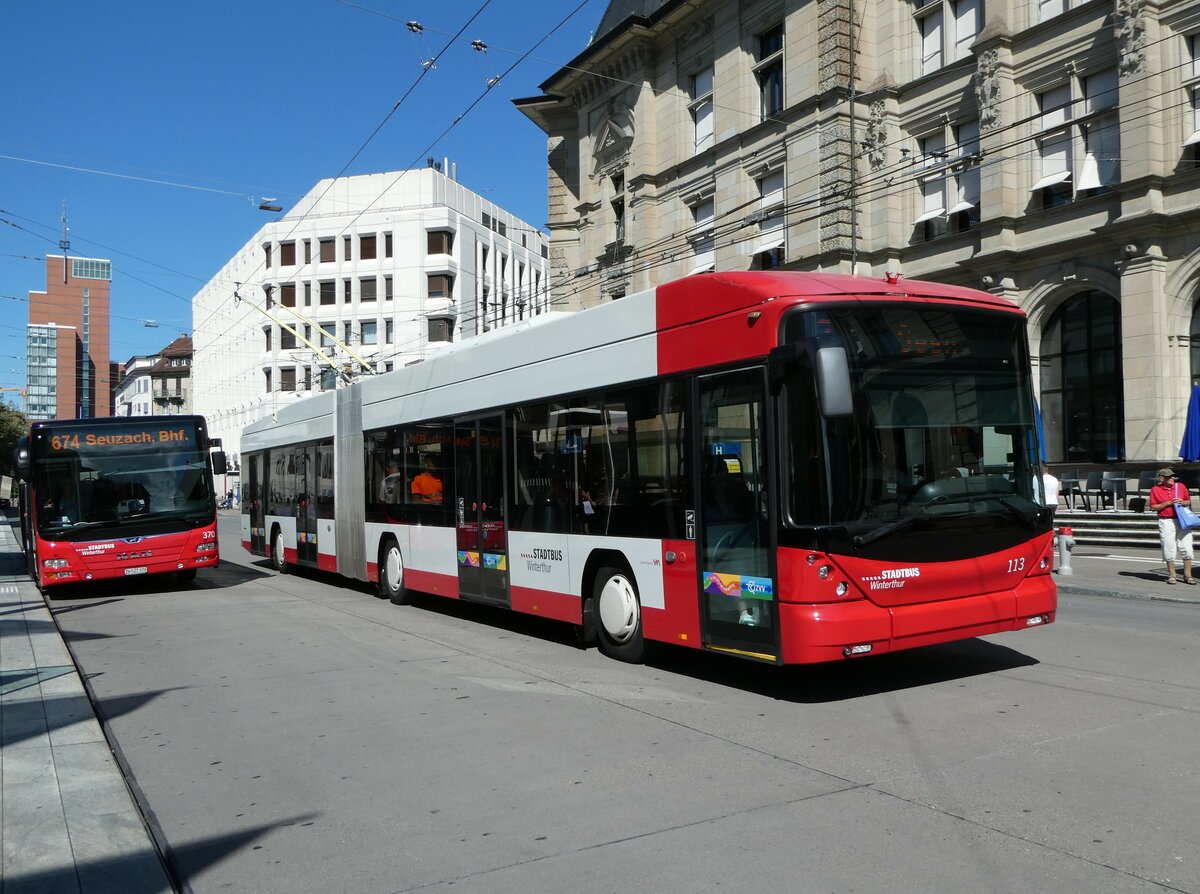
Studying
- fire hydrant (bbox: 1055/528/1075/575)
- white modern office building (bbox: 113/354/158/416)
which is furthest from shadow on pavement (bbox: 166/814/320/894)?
white modern office building (bbox: 113/354/158/416)

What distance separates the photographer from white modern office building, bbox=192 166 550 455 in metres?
63.3

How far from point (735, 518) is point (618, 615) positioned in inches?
78.2

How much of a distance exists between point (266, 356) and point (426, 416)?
5852cm

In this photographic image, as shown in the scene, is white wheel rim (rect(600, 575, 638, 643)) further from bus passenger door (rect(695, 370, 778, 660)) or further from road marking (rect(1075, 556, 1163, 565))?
road marking (rect(1075, 556, 1163, 565))

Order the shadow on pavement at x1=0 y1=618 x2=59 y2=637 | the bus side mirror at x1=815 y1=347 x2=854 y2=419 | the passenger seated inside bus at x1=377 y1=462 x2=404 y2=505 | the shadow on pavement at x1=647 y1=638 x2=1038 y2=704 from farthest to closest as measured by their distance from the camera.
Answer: the passenger seated inside bus at x1=377 y1=462 x2=404 y2=505, the shadow on pavement at x1=0 y1=618 x2=59 y2=637, the shadow on pavement at x1=647 y1=638 x2=1038 y2=704, the bus side mirror at x1=815 y1=347 x2=854 y2=419

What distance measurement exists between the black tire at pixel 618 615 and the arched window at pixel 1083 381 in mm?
18407

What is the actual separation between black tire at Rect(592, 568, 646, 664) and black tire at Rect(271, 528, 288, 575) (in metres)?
11.8

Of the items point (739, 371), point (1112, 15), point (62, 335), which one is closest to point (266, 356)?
point (1112, 15)

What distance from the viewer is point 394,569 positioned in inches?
572

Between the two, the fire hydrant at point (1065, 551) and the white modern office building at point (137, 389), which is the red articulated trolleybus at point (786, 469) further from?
the white modern office building at point (137, 389)

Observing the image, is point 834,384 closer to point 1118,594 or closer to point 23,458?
point 1118,594

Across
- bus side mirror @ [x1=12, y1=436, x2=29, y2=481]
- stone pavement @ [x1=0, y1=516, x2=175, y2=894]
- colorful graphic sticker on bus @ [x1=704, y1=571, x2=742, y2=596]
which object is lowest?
stone pavement @ [x1=0, y1=516, x2=175, y2=894]

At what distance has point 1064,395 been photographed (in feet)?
82.9

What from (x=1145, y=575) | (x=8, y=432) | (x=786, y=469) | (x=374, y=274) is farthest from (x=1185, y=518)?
(x=8, y=432)
